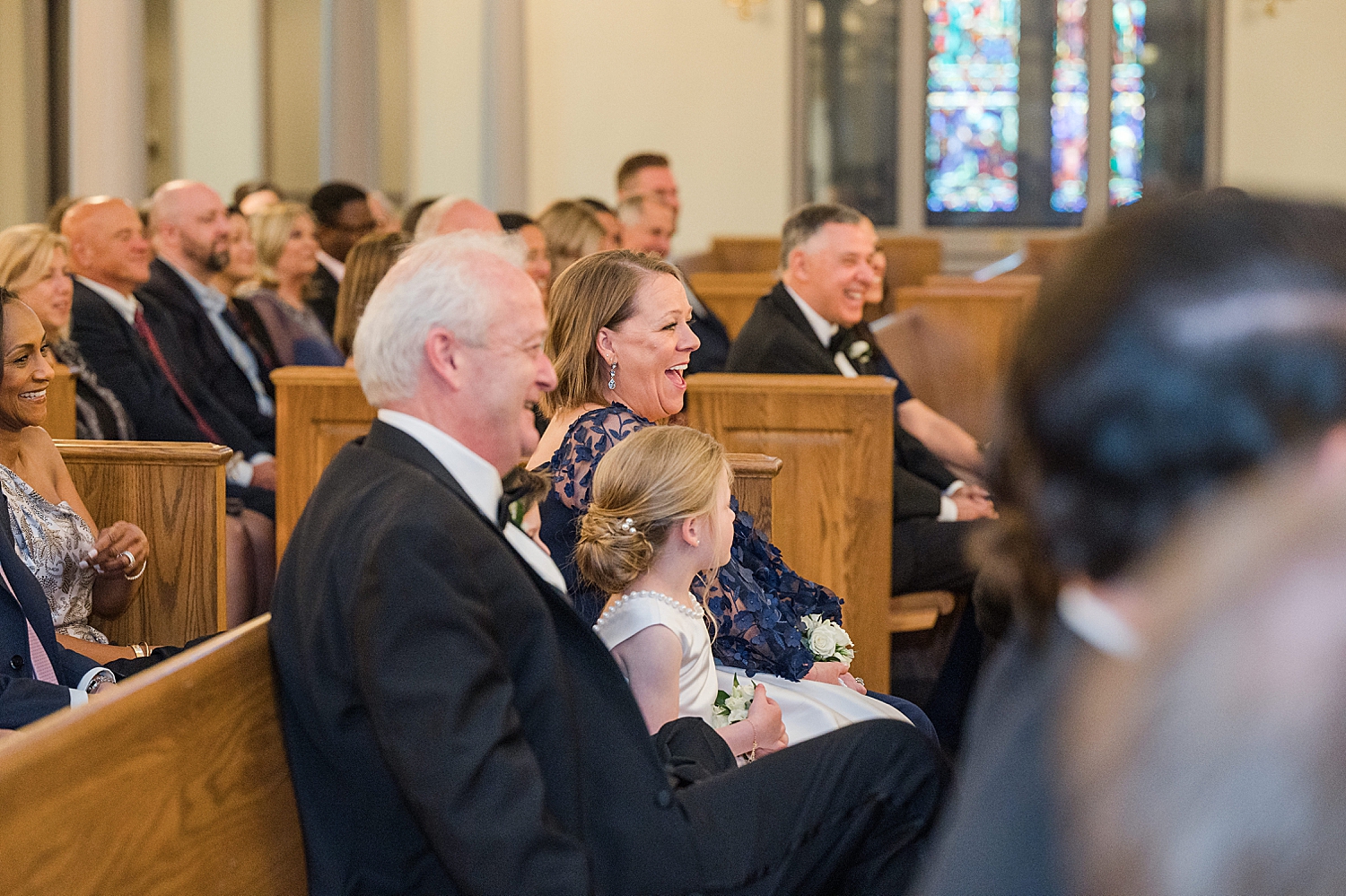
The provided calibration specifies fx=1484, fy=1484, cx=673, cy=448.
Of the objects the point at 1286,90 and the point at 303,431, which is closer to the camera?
the point at 303,431

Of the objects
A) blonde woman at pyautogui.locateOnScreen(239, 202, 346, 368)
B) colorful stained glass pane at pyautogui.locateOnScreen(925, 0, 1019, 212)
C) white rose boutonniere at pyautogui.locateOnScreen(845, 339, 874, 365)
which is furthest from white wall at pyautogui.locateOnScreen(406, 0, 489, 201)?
white rose boutonniere at pyautogui.locateOnScreen(845, 339, 874, 365)

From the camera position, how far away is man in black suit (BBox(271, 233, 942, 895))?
1.62 metres

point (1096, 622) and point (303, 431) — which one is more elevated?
point (1096, 622)

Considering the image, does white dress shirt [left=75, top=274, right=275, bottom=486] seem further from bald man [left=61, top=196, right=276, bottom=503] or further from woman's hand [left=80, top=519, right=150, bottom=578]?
woman's hand [left=80, top=519, right=150, bottom=578]

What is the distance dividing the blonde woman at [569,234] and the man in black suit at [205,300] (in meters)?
1.19

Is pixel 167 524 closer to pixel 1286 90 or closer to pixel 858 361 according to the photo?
pixel 858 361

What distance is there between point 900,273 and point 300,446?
271 inches

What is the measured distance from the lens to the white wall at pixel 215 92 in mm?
10867

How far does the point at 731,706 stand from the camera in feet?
8.22

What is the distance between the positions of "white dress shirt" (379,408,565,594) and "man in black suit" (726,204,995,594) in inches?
92.6

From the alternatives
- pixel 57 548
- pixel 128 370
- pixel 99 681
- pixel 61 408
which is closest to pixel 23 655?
pixel 99 681

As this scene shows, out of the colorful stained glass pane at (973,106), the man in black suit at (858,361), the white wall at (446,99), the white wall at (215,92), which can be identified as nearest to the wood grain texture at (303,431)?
the man in black suit at (858,361)

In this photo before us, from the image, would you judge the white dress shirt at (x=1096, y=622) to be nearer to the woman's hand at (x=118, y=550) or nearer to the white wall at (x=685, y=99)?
the woman's hand at (x=118, y=550)

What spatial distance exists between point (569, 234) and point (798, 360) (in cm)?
176
